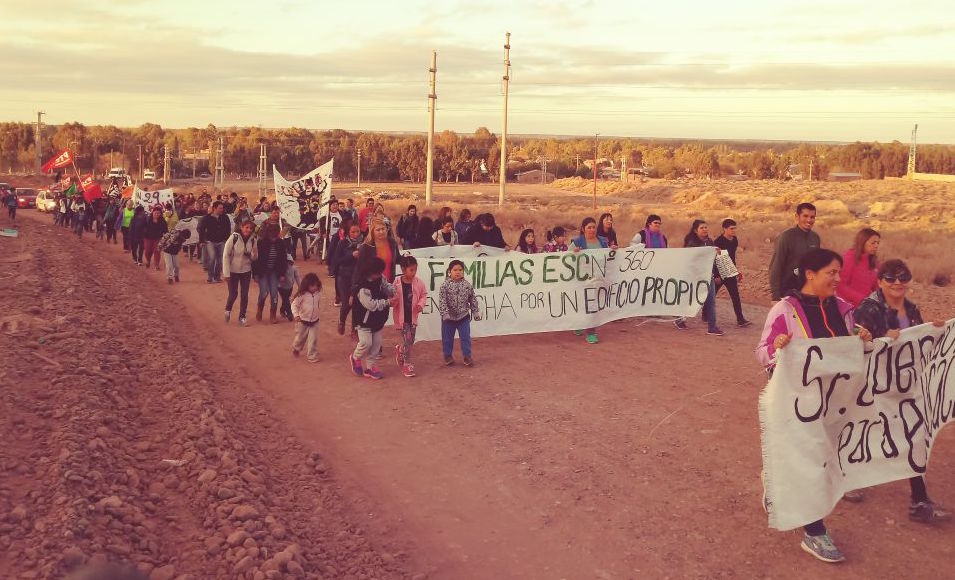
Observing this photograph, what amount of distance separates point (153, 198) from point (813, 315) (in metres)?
23.1

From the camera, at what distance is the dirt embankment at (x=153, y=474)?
521 centimetres

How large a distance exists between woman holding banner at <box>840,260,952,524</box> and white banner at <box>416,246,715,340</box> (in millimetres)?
6284

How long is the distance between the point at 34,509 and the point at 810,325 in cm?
520

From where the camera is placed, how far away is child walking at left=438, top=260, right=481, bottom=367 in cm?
1048

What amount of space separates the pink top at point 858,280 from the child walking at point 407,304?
473 cm

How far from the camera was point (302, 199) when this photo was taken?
19938 mm

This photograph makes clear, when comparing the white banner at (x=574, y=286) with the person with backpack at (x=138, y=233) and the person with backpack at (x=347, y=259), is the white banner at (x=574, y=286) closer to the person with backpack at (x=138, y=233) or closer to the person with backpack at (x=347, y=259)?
the person with backpack at (x=347, y=259)

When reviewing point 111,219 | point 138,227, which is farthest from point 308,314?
point 111,219

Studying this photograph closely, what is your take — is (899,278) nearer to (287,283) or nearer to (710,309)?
(710,309)

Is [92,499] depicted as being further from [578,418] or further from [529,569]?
[578,418]

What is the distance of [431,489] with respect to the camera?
21.7 feet

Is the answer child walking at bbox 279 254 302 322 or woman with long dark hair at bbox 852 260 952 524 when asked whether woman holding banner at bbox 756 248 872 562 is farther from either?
child walking at bbox 279 254 302 322

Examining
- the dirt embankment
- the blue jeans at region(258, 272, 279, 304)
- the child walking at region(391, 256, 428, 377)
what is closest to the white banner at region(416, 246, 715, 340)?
the child walking at region(391, 256, 428, 377)

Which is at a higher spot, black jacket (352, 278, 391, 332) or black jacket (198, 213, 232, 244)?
black jacket (198, 213, 232, 244)
